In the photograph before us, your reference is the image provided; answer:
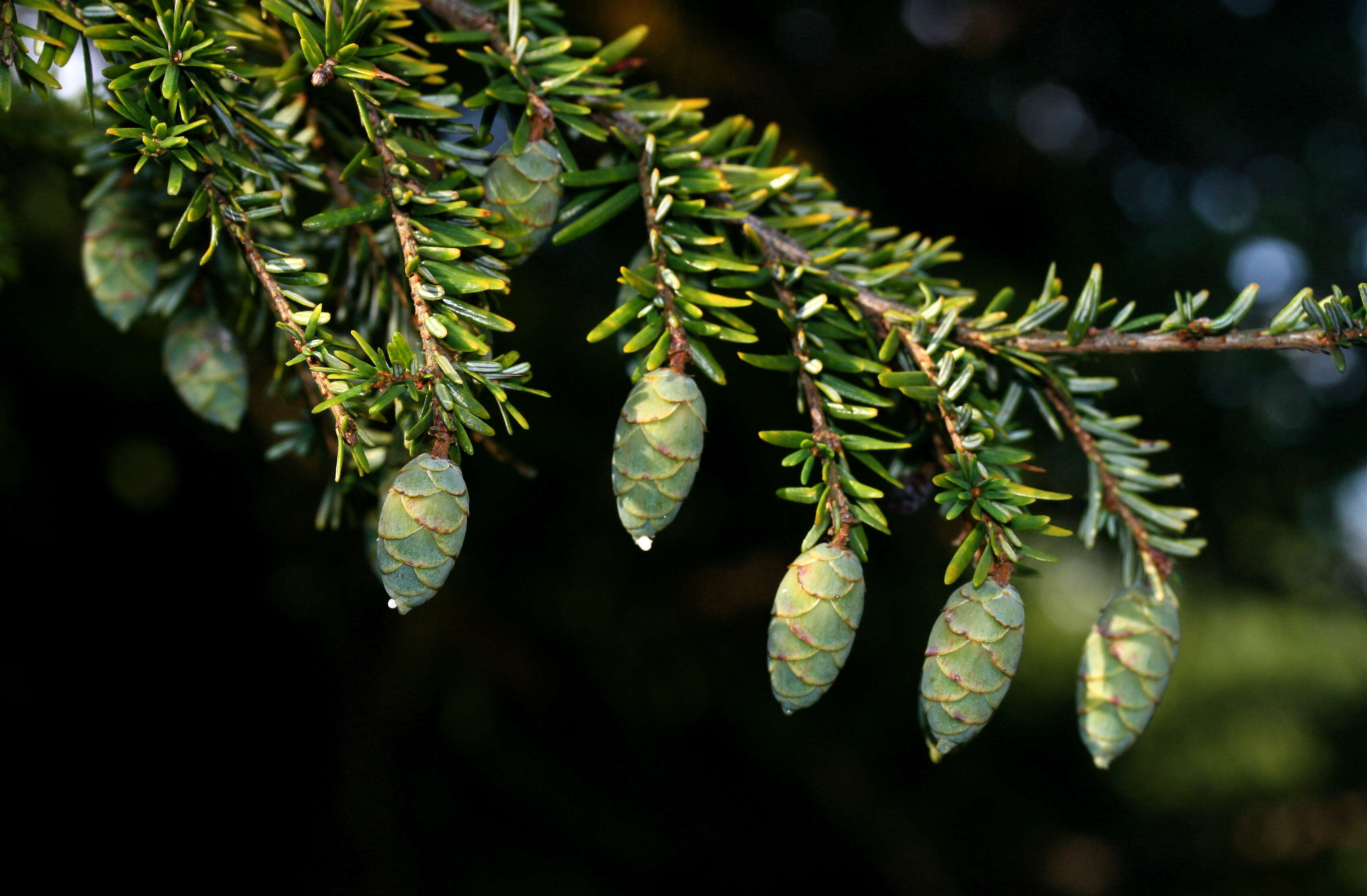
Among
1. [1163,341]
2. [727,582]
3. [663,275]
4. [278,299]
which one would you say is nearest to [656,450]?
[663,275]

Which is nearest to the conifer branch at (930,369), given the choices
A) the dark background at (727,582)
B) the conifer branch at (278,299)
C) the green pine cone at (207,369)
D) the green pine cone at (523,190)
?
the green pine cone at (523,190)

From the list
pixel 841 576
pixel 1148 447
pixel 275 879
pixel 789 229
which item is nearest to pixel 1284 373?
pixel 1148 447

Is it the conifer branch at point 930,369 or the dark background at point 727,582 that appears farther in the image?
the dark background at point 727,582

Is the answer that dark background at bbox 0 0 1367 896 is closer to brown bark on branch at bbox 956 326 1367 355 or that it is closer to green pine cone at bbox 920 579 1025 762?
brown bark on branch at bbox 956 326 1367 355

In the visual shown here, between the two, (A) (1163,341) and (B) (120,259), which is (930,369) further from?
(B) (120,259)

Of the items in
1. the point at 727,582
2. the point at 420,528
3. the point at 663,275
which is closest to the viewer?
the point at 420,528

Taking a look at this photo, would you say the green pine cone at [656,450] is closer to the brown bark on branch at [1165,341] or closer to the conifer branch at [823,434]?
the conifer branch at [823,434]
